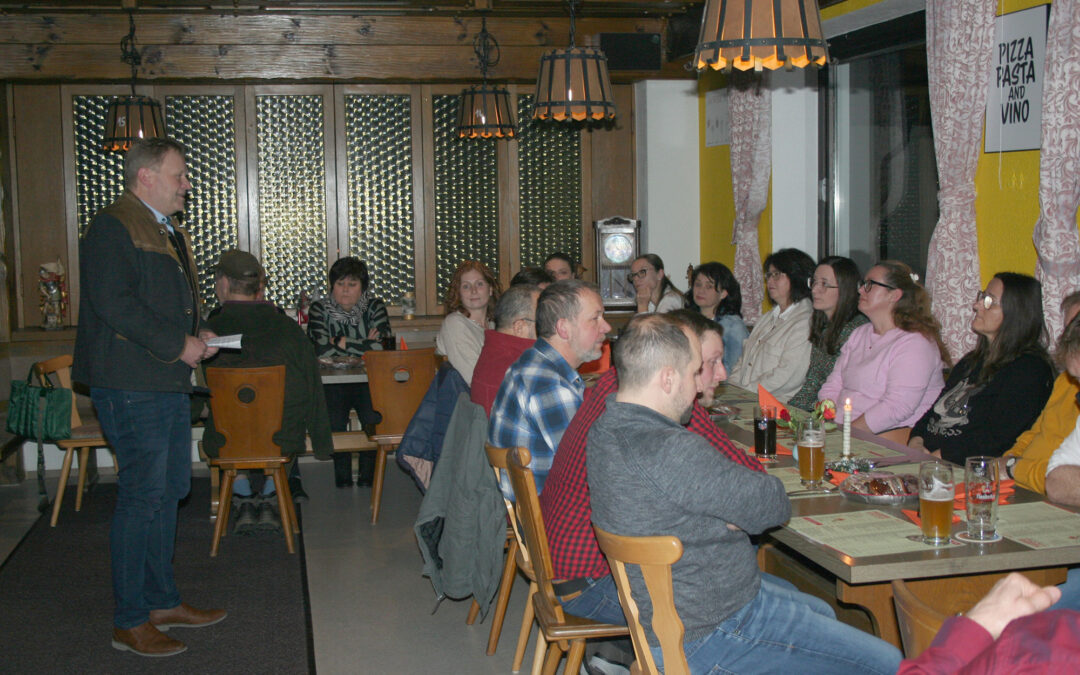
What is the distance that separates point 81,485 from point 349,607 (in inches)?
88.6

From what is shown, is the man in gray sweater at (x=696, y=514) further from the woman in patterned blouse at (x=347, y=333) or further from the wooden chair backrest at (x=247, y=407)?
the woman in patterned blouse at (x=347, y=333)

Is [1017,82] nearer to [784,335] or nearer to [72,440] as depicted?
[784,335]

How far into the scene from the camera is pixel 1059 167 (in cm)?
367

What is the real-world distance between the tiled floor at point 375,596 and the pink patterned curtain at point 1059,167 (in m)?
2.37

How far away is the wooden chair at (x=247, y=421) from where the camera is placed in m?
4.34

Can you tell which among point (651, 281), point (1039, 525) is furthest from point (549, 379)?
point (651, 281)

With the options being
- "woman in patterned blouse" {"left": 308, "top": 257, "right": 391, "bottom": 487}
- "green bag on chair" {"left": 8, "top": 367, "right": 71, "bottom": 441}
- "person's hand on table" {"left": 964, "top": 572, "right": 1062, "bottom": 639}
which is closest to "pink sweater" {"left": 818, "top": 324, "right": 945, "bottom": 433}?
"person's hand on table" {"left": 964, "top": 572, "right": 1062, "bottom": 639}

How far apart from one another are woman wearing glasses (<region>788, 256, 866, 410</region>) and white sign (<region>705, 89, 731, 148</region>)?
2.16 metres

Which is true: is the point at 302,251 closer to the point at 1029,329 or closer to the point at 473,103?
the point at 473,103

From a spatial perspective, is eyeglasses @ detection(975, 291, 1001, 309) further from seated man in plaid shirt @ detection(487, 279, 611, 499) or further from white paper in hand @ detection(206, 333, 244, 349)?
white paper in hand @ detection(206, 333, 244, 349)

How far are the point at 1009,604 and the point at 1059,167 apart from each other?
266 cm

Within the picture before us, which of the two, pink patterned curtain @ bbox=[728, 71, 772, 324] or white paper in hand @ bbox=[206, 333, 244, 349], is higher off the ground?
pink patterned curtain @ bbox=[728, 71, 772, 324]

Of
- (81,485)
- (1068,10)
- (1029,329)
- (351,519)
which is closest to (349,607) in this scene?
(351,519)

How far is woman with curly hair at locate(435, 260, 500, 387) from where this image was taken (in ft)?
15.6
